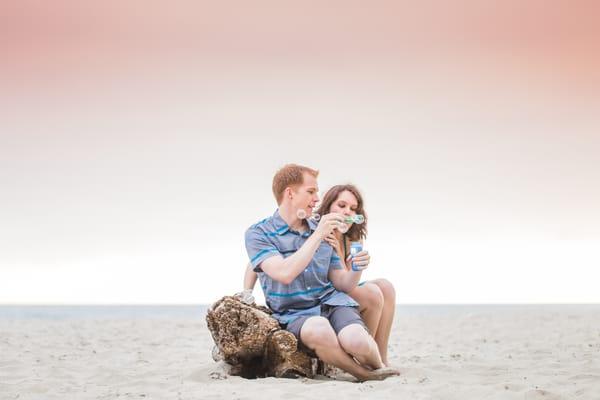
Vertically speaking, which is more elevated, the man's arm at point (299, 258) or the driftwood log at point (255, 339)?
the man's arm at point (299, 258)

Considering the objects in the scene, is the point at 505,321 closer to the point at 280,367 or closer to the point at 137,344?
the point at 137,344

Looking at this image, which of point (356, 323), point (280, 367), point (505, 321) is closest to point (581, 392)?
point (356, 323)

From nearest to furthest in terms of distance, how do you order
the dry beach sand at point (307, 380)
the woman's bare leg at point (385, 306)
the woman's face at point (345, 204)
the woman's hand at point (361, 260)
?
the dry beach sand at point (307, 380) → the woman's hand at point (361, 260) → the woman's face at point (345, 204) → the woman's bare leg at point (385, 306)

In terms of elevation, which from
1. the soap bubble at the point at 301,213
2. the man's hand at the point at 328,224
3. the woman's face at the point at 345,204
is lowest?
the man's hand at the point at 328,224

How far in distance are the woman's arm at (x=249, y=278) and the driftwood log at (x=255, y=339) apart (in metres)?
0.31

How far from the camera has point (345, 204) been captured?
5320 mm

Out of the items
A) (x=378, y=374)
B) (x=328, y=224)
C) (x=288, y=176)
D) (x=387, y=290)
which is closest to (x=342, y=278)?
(x=387, y=290)

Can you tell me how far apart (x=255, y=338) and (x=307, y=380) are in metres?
0.47

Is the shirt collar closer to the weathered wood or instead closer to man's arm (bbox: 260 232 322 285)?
man's arm (bbox: 260 232 322 285)

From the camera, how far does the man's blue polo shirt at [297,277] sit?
5262 millimetres

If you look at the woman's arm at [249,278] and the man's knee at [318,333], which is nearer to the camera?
the man's knee at [318,333]

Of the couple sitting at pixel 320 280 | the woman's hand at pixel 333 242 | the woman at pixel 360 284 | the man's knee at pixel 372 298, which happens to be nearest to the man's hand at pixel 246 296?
the woman at pixel 360 284

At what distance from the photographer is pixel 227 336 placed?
17.3 ft

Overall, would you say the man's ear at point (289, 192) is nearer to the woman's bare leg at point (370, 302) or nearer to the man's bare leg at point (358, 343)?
the woman's bare leg at point (370, 302)
